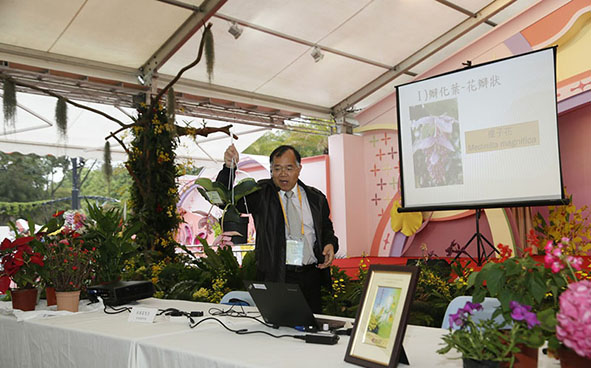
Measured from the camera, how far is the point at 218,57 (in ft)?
22.9

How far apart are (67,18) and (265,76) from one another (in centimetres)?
289

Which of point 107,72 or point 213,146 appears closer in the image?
point 107,72

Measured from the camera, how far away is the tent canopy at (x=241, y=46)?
5.84m

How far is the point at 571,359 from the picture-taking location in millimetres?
892

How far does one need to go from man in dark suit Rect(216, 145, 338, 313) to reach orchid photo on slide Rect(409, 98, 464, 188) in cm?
202

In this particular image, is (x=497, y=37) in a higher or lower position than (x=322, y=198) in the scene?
higher

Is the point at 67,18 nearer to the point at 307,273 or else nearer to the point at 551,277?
the point at 307,273

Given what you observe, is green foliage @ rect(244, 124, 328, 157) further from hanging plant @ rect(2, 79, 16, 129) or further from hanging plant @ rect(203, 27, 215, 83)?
hanging plant @ rect(2, 79, 16, 129)

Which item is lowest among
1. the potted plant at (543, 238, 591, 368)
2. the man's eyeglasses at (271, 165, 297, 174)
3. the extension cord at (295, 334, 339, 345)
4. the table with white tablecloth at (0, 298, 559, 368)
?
the table with white tablecloth at (0, 298, 559, 368)

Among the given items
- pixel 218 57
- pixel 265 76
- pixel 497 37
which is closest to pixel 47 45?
pixel 218 57

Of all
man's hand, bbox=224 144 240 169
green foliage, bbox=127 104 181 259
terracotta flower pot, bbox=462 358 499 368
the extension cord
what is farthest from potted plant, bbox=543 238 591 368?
green foliage, bbox=127 104 181 259

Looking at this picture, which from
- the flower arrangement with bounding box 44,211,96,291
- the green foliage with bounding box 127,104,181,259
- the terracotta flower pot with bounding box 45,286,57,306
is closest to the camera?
the flower arrangement with bounding box 44,211,96,291

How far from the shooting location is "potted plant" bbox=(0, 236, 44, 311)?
2.30 meters

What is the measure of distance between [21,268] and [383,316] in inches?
73.2
